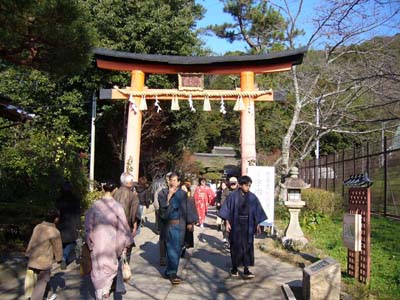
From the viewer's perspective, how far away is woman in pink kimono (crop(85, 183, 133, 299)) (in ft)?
17.7

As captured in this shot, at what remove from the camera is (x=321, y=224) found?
15594 mm

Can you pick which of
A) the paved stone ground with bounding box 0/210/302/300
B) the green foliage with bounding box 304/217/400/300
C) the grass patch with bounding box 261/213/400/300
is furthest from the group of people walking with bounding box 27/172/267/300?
the green foliage with bounding box 304/217/400/300

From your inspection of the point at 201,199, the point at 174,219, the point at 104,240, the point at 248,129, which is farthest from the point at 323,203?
the point at 104,240

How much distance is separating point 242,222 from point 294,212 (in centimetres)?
353

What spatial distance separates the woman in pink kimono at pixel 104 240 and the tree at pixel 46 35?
2705 mm

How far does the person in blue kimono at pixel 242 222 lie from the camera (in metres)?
8.45

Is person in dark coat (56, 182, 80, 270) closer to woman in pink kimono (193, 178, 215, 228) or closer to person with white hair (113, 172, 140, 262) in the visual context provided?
person with white hair (113, 172, 140, 262)

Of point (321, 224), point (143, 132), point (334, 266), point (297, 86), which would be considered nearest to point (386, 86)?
point (334, 266)

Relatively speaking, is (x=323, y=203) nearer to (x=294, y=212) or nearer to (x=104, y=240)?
(x=294, y=212)

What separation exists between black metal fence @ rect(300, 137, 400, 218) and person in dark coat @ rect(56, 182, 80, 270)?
1024 centimetres

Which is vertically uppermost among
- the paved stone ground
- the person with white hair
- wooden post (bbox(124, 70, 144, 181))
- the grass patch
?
wooden post (bbox(124, 70, 144, 181))

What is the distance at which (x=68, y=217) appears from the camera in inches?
328

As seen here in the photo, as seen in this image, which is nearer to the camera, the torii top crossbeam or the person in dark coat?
the person in dark coat

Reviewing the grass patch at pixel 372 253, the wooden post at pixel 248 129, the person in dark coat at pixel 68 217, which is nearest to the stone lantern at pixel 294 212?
the grass patch at pixel 372 253
